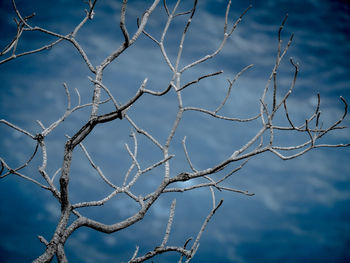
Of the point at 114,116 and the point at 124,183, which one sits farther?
the point at 124,183

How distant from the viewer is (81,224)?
196 centimetres

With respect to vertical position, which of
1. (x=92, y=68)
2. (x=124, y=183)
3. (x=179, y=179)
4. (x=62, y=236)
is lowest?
(x=62, y=236)

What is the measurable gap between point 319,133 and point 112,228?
1.43 metres

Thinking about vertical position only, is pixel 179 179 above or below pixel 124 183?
below

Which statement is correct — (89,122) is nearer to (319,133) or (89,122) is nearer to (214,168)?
(214,168)

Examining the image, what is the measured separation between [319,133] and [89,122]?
1397mm

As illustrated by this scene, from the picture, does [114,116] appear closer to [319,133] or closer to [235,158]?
[235,158]

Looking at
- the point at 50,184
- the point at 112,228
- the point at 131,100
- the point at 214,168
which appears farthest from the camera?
the point at 50,184

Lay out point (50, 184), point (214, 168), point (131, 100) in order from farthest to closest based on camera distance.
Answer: point (50, 184) → point (214, 168) → point (131, 100)

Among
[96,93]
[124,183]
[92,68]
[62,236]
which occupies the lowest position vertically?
[62,236]

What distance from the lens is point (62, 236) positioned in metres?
1.90

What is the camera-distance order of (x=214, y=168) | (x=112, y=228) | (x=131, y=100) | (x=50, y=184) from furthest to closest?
1. (x=50, y=184)
2. (x=112, y=228)
3. (x=214, y=168)
4. (x=131, y=100)

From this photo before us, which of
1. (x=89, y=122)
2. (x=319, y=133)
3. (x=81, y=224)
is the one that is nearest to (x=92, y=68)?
(x=89, y=122)

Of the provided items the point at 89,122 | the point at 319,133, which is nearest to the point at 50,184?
the point at 89,122
